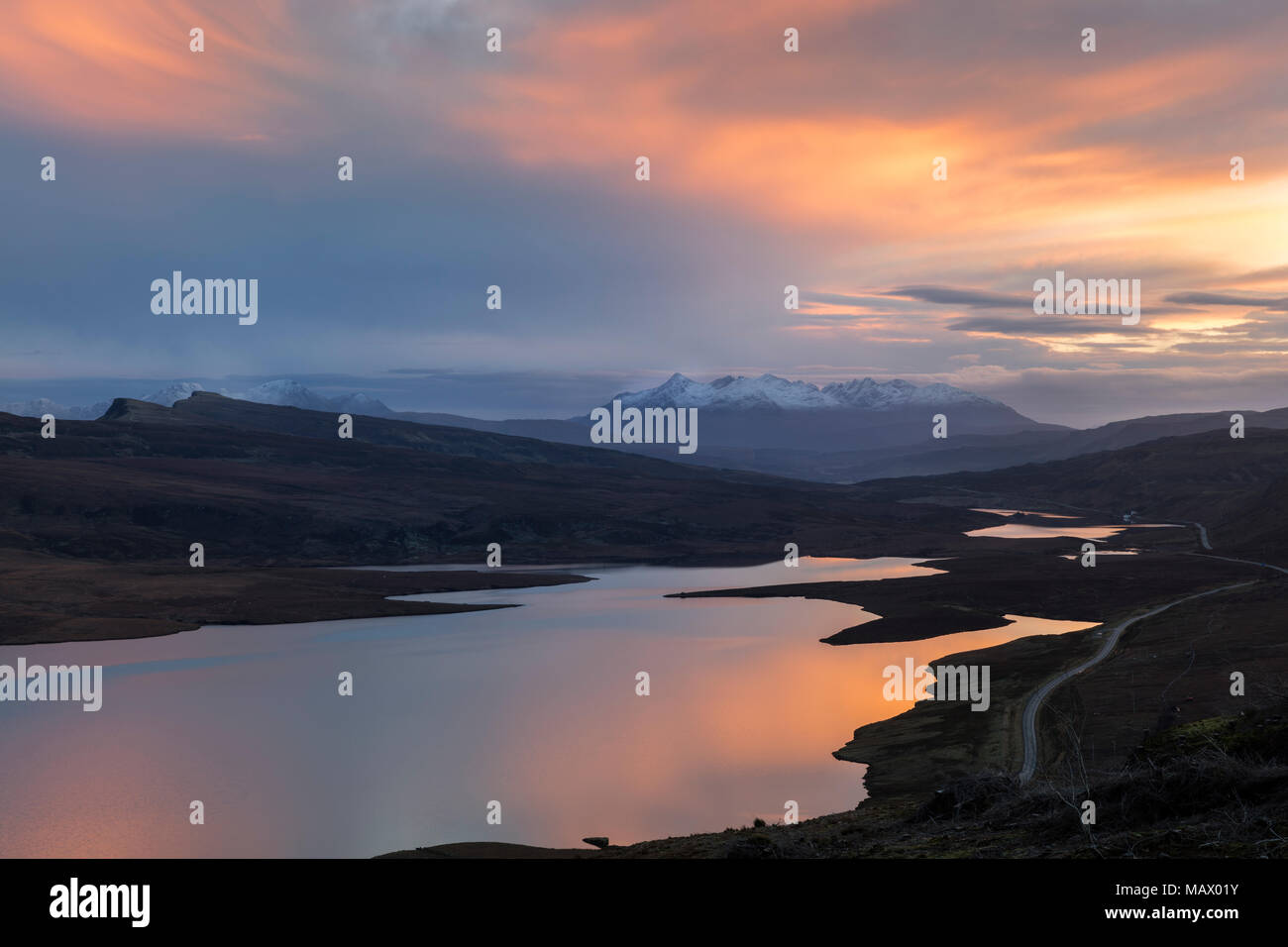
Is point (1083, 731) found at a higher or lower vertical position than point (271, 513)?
lower

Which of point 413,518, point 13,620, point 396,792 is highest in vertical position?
point 413,518

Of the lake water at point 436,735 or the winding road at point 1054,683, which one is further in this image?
the winding road at point 1054,683

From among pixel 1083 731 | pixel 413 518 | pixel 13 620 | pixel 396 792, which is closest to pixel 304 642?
pixel 13 620

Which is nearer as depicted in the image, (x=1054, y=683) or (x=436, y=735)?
(x=436, y=735)

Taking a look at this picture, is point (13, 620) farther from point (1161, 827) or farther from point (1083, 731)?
point (1161, 827)

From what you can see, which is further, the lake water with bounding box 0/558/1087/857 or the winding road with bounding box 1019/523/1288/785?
the winding road with bounding box 1019/523/1288/785

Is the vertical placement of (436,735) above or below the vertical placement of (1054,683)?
below

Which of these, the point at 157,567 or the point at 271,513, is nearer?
the point at 157,567
